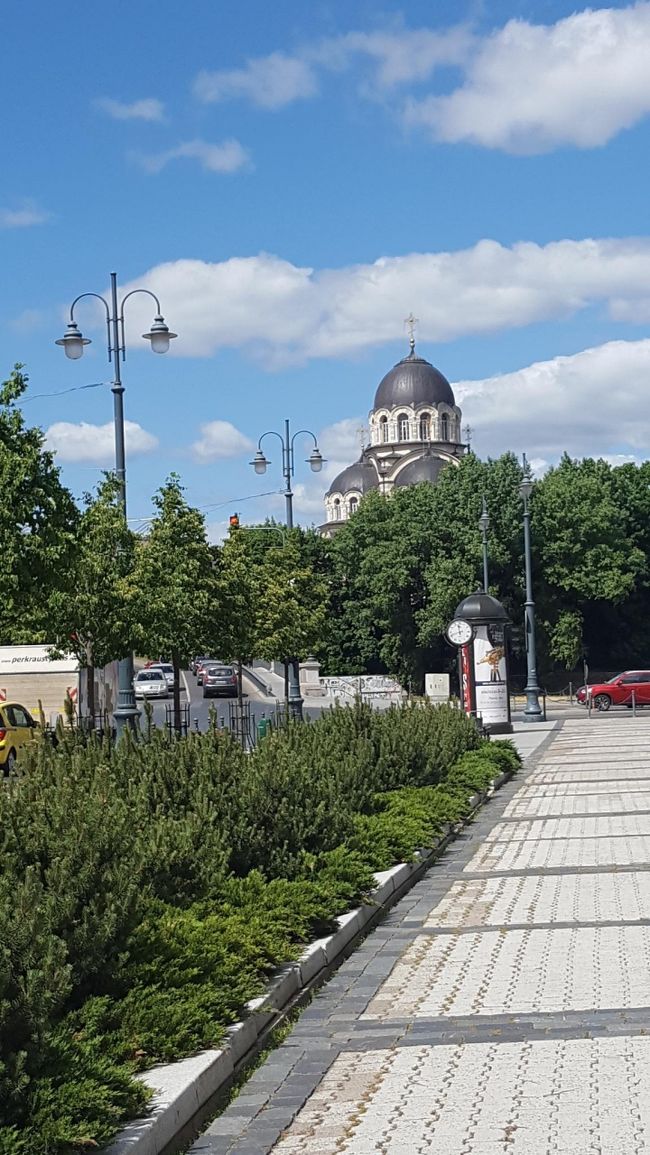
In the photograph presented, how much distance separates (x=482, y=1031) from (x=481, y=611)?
2871 centimetres

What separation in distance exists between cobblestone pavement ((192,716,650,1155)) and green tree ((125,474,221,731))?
59.2ft

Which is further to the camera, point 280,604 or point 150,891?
point 280,604

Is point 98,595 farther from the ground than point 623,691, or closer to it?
farther from the ground

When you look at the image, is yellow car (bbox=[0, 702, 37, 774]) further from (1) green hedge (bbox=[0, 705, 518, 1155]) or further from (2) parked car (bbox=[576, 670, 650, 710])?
(2) parked car (bbox=[576, 670, 650, 710])

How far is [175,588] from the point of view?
31609mm

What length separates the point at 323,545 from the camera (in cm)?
Result: 8069

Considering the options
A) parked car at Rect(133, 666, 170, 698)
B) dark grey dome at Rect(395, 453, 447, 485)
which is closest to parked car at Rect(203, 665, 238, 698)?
parked car at Rect(133, 666, 170, 698)

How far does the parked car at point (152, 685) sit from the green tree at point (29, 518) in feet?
122

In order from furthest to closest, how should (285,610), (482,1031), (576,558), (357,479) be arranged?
(357,479), (576,558), (285,610), (482,1031)

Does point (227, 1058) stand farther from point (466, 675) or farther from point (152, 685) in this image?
point (152, 685)

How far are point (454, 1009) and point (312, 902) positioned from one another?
211 cm

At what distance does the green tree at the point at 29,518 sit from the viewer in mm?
26938

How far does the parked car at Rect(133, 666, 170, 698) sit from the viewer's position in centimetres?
6576

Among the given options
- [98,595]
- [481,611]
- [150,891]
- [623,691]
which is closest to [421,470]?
[623,691]
